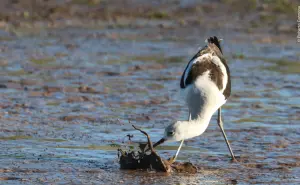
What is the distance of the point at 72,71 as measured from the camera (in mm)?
12094

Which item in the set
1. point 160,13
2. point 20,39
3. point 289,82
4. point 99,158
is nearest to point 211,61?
point 99,158

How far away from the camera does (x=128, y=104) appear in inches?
399

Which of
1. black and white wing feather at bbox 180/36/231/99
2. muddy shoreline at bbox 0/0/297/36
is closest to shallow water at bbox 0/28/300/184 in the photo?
black and white wing feather at bbox 180/36/231/99

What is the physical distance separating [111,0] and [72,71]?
541cm

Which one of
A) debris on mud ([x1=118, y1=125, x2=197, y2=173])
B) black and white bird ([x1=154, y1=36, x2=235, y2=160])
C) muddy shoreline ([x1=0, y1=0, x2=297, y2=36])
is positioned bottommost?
debris on mud ([x1=118, y1=125, x2=197, y2=173])

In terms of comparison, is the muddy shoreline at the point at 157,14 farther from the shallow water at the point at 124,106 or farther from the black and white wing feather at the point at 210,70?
the black and white wing feather at the point at 210,70

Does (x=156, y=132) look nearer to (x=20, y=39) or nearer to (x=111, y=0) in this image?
(x=20, y=39)

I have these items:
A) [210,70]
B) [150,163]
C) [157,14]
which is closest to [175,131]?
[150,163]

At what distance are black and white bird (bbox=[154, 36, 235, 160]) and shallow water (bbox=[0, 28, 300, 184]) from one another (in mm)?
413

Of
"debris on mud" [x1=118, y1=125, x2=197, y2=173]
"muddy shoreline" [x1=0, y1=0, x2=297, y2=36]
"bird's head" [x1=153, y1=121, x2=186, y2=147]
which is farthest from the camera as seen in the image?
"muddy shoreline" [x1=0, y1=0, x2=297, y2=36]

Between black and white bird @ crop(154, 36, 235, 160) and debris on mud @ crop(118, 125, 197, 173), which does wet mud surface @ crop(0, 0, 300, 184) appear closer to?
debris on mud @ crop(118, 125, 197, 173)

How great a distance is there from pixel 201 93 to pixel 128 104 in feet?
9.89

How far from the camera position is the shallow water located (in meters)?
7.26

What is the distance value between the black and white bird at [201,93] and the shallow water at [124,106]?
413 millimetres
